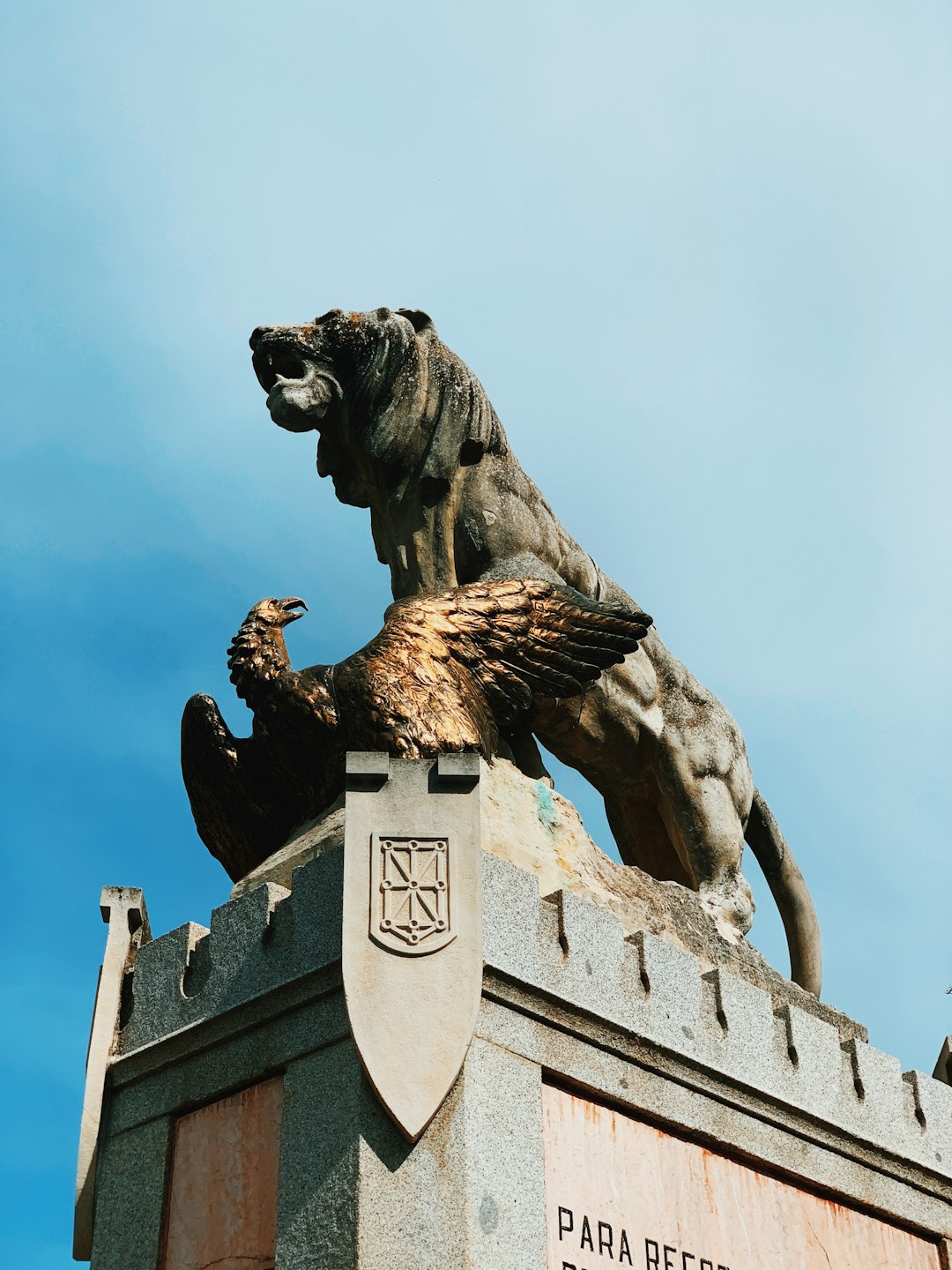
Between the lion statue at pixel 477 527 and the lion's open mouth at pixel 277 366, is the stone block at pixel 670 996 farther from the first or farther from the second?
the lion's open mouth at pixel 277 366

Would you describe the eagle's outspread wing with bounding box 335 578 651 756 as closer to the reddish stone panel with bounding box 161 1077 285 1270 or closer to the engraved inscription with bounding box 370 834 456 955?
the engraved inscription with bounding box 370 834 456 955

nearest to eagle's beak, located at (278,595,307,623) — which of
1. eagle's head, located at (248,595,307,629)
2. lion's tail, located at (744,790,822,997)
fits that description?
eagle's head, located at (248,595,307,629)

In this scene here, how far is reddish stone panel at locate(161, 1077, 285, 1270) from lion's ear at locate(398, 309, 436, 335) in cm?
531

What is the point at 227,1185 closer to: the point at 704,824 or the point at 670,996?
the point at 670,996

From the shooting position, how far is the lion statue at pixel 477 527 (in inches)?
429

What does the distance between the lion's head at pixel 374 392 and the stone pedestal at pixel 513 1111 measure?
100 inches

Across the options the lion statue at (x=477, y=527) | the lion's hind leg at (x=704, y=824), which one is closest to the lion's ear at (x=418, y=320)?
the lion statue at (x=477, y=527)

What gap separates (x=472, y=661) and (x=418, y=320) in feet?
9.33

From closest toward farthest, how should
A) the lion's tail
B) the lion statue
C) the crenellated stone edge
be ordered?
1. the crenellated stone edge
2. the lion statue
3. the lion's tail

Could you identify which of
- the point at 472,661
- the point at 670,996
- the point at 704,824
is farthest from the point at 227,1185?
the point at 704,824

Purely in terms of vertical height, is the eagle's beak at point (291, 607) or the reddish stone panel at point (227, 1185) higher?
the eagle's beak at point (291, 607)

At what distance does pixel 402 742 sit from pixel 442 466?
8.77 feet

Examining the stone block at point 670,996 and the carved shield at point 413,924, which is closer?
the carved shield at point 413,924

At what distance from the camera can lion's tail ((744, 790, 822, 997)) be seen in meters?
12.1
